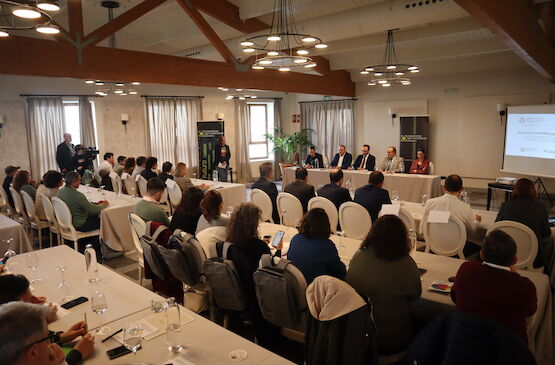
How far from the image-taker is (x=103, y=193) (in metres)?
6.99

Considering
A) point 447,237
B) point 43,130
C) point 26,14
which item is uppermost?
point 26,14

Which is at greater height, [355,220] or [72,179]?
[72,179]

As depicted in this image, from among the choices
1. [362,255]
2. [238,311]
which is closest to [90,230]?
[238,311]

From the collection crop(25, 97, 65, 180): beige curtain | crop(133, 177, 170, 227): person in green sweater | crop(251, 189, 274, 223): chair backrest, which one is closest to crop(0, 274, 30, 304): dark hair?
crop(133, 177, 170, 227): person in green sweater

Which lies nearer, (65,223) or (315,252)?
(315,252)

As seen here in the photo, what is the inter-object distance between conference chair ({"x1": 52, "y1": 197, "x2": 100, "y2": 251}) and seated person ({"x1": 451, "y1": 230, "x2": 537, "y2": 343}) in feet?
15.2

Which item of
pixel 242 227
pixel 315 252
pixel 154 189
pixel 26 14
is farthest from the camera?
pixel 154 189

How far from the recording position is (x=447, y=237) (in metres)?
4.13

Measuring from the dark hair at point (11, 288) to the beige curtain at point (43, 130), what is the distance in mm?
8307

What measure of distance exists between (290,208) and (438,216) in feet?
6.85

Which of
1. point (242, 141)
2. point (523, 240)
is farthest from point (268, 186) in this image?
point (242, 141)

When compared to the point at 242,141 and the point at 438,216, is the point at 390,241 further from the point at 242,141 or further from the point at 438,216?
the point at 242,141

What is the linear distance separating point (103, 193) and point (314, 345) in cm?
570

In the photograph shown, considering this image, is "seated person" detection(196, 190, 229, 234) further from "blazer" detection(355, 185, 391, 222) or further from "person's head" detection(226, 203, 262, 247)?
"blazer" detection(355, 185, 391, 222)
